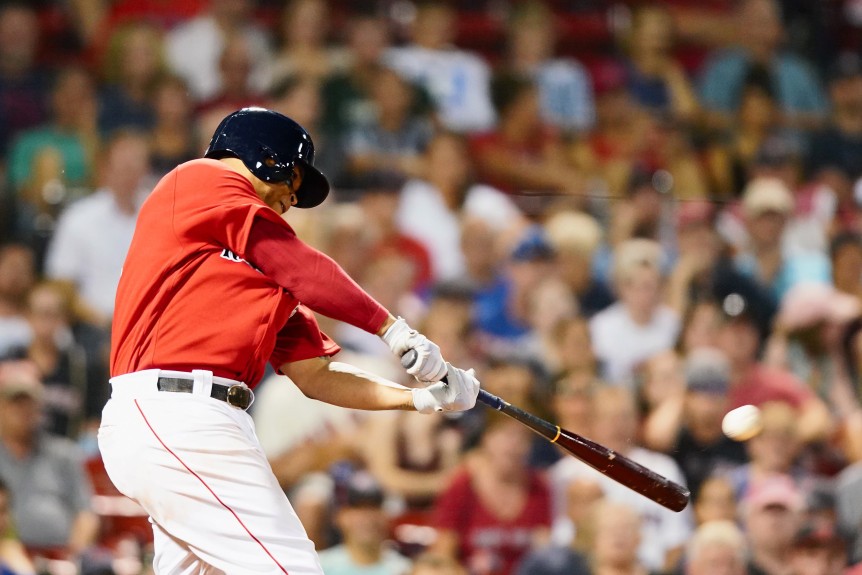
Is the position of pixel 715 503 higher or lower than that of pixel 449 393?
higher

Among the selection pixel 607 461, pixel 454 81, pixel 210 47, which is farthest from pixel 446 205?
pixel 607 461

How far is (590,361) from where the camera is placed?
8.23 metres

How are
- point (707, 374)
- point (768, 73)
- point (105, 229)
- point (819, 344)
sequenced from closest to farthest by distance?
point (707, 374), point (819, 344), point (105, 229), point (768, 73)

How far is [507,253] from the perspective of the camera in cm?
928

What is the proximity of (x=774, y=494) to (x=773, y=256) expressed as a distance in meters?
2.58

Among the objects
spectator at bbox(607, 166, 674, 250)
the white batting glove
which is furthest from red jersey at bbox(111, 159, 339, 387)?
spectator at bbox(607, 166, 674, 250)

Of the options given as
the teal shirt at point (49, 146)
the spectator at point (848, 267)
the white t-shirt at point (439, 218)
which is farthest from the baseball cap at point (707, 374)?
the teal shirt at point (49, 146)

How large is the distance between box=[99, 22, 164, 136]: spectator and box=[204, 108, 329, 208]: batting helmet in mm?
5072

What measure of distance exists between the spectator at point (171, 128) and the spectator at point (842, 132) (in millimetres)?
4603

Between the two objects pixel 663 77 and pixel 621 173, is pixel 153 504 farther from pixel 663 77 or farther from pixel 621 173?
Answer: pixel 663 77

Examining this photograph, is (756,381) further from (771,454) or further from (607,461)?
(607,461)

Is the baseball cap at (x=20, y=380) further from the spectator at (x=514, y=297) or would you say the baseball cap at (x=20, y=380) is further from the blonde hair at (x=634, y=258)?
the blonde hair at (x=634, y=258)

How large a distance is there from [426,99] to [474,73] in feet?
2.42

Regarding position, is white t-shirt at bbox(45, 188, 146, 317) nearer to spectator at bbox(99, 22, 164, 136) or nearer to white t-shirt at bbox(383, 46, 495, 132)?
spectator at bbox(99, 22, 164, 136)
